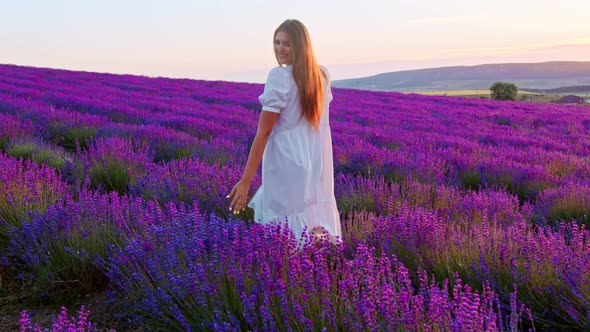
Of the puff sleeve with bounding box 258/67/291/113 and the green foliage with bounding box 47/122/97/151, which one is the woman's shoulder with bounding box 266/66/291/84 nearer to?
the puff sleeve with bounding box 258/67/291/113

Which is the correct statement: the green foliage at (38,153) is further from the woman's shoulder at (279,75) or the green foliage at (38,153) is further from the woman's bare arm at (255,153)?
the woman's shoulder at (279,75)

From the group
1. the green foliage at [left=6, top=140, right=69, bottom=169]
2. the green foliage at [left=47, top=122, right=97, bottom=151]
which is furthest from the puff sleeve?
the green foliage at [left=47, top=122, right=97, bottom=151]

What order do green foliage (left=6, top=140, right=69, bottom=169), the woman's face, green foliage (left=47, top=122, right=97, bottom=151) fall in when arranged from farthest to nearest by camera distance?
green foliage (left=47, top=122, right=97, bottom=151)
green foliage (left=6, top=140, right=69, bottom=169)
the woman's face

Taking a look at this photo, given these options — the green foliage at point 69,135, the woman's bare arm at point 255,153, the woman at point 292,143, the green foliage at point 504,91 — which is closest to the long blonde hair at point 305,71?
the woman at point 292,143

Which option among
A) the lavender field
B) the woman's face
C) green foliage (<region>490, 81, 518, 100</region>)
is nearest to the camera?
the lavender field

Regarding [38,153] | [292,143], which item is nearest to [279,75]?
[292,143]

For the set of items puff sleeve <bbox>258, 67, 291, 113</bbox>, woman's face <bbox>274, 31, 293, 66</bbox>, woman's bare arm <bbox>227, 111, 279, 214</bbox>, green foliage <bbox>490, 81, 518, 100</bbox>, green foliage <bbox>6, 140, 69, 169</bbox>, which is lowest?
green foliage <bbox>490, 81, 518, 100</bbox>

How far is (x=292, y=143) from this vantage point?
8.57ft

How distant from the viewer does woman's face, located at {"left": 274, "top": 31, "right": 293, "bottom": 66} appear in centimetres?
259

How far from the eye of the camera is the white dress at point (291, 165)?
8.28ft

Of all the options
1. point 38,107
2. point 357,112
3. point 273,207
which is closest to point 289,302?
point 273,207

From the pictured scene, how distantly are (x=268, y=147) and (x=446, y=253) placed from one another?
1.09 meters

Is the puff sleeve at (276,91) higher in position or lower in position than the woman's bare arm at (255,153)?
higher

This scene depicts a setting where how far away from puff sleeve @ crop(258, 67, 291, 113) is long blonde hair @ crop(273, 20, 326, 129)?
0.07m
